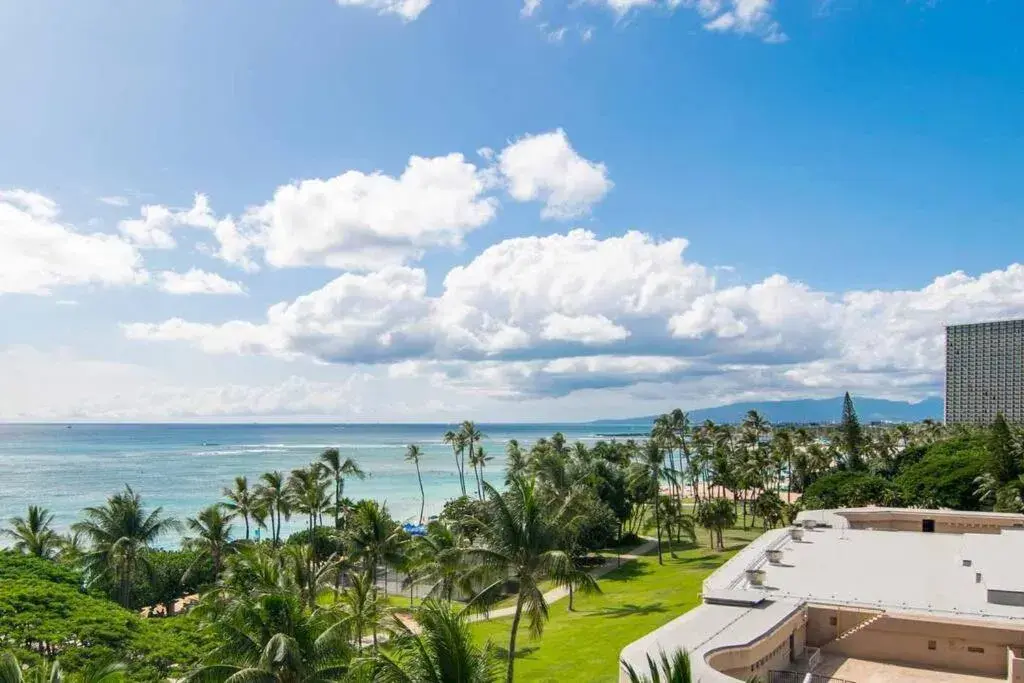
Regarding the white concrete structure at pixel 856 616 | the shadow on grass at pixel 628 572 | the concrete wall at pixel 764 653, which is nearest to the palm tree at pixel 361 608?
the white concrete structure at pixel 856 616

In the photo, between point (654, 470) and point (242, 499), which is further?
point (654, 470)

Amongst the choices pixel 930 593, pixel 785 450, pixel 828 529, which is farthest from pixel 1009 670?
pixel 785 450

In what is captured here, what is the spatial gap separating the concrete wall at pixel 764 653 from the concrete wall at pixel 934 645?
3.44ft

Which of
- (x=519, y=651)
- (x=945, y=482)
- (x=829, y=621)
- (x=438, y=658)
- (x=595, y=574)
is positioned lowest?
(x=595, y=574)

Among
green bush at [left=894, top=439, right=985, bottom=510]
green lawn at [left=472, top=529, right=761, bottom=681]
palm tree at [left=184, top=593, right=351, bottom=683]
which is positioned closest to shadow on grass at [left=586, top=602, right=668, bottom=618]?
green lawn at [left=472, top=529, right=761, bottom=681]

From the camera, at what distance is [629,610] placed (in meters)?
37.2

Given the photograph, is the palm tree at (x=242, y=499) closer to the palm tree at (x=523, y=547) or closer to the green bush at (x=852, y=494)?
the palm tree at (x=523, y=547)

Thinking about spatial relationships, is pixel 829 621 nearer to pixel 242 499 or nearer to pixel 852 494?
pixel 852 494

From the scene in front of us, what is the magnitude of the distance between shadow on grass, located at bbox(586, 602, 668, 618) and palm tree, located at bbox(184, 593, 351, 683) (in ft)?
65.5

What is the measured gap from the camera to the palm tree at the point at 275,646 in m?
18.2

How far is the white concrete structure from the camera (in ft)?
48.0

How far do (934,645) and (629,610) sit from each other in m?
22.3

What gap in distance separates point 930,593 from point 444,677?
14.5 metres

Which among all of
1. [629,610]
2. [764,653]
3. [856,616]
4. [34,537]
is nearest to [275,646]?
[764,653]
